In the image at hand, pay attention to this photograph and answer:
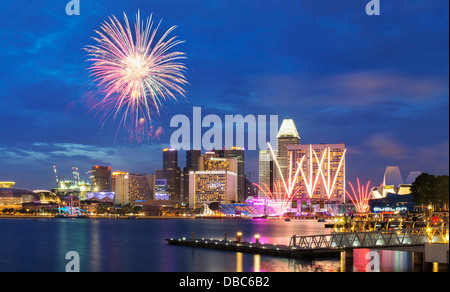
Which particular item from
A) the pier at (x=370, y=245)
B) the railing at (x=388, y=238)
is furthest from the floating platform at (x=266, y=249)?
the railing at (x=388, y=238)

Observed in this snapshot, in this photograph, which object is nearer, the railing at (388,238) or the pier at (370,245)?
the pier at (370,245)

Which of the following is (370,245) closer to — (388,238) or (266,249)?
(388,238)

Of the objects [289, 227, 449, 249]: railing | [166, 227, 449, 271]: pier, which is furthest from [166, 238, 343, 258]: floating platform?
[289, 227, 449, 249]: railing

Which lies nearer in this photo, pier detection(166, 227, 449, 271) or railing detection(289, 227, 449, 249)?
pier detection(166, 227, 449, 271)

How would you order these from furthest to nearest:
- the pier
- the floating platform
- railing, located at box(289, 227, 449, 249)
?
1. the floating platform
2. railing, located at box(289, 227, 449, 249)
3. the pier

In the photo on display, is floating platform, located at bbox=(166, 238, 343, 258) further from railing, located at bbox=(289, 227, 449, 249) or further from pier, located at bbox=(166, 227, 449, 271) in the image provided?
railing, located at bbox=(289, 227, 449, 249)

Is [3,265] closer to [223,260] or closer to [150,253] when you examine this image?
[150,253]

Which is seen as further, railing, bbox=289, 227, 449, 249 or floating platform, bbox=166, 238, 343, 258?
floating platform, bbox=166, 238, 343, 258

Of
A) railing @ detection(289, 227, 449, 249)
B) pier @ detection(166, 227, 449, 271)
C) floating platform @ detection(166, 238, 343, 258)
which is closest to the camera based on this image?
pier @ detection(166, 227, 449, 271)

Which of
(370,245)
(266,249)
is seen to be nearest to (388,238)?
(370,245)

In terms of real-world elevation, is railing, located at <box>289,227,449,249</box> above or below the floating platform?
above

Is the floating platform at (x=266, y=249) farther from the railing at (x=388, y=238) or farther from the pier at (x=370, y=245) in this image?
the railing at (x=388, y=238)
